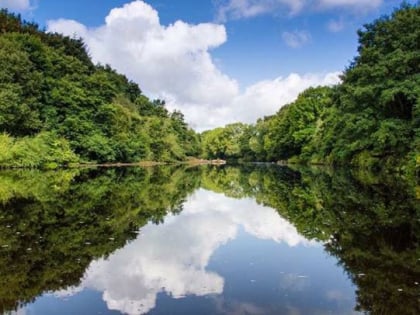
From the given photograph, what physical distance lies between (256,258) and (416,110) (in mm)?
25500

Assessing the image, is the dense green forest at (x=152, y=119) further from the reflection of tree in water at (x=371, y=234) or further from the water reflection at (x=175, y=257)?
the water reflection at (x=175, y=257)

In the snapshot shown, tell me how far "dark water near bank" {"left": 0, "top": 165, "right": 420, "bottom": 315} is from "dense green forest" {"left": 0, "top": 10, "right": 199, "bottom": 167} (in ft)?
98.5

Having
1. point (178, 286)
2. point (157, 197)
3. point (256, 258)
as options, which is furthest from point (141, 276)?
point (157, 197)

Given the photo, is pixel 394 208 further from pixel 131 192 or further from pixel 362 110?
pixel 362 110

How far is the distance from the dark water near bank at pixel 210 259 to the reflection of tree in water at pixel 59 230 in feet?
0.09

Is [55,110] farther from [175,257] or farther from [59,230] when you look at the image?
[175,257]

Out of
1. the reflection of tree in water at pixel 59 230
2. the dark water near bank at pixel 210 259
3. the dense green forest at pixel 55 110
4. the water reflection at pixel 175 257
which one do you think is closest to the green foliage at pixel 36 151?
the dense green forest at pixel 55 110

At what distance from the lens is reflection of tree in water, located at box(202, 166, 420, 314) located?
231 inches

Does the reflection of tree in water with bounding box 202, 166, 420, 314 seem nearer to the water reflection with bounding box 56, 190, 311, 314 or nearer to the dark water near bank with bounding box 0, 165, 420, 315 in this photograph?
the dark water near bank with bounding box 0, 165, 420, 315

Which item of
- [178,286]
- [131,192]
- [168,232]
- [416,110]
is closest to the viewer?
[178,286]

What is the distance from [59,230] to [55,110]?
139 feet

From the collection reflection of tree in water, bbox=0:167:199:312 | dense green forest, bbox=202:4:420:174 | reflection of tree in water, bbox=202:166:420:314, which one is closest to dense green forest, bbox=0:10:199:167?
reflection of tree in water, bbox=0:167:199:312

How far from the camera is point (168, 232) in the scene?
10930 mm

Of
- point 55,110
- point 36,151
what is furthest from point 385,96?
point 55,110
